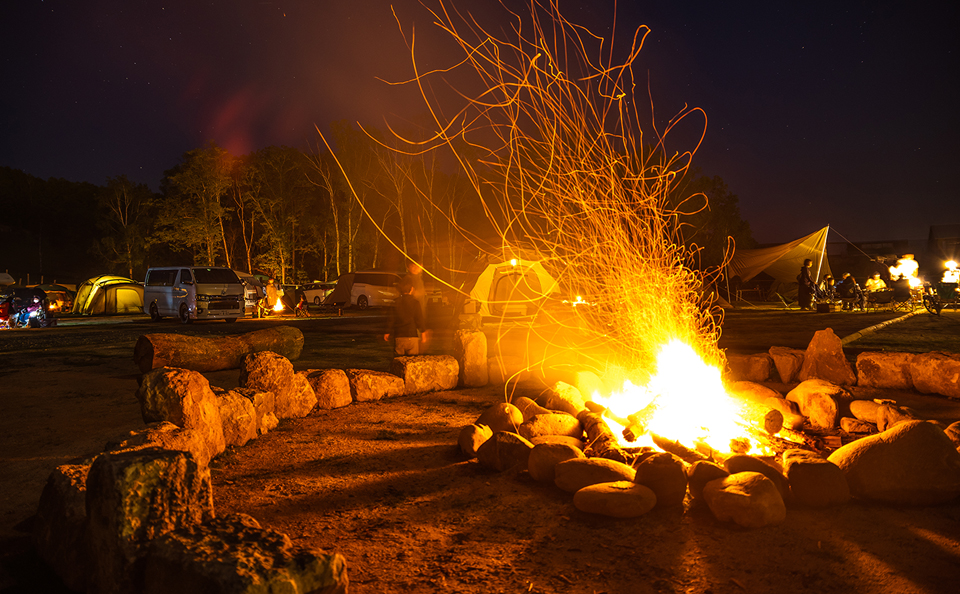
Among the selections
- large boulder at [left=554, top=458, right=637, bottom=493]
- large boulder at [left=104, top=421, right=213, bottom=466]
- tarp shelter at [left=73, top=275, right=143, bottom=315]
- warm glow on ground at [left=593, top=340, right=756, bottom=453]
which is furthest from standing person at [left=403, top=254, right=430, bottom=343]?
tarp shelter at [left=73, top=275, right=143, bottom=315]

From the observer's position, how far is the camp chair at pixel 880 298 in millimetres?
17891

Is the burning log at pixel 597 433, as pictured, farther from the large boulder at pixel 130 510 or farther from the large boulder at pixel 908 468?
the large boulder at pixel 130 510

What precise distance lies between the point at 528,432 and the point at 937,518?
2.41 m

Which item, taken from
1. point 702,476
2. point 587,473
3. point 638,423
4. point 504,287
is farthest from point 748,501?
point 504,287

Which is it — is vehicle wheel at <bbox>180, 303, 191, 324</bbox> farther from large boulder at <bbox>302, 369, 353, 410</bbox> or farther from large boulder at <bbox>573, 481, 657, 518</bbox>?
large boulder at <bbox>573, 481, 657, 518</bbox>

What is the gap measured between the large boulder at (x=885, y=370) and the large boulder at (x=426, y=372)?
15.0 feet

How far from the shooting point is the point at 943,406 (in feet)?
16.2

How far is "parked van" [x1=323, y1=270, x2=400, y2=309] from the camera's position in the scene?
984 inches

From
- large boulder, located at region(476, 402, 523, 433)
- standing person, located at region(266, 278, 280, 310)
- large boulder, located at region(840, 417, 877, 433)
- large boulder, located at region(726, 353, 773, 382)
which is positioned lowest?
large boulder, located at region(840, 417, 877, 433)

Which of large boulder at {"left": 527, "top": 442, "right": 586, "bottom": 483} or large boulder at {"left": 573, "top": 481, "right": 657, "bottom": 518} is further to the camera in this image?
large boulder at {"left": 527, "top": 442, "right": 586, "bottom": 483}

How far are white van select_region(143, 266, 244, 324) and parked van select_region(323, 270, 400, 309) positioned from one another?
7.35m

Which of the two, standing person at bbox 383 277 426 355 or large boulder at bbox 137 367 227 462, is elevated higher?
standing person at bbox 383 277 426 355

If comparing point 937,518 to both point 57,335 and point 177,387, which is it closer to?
point 177,387

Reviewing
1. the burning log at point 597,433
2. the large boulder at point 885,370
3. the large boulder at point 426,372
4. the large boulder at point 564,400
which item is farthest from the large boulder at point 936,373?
the large boulder at point 426,372
